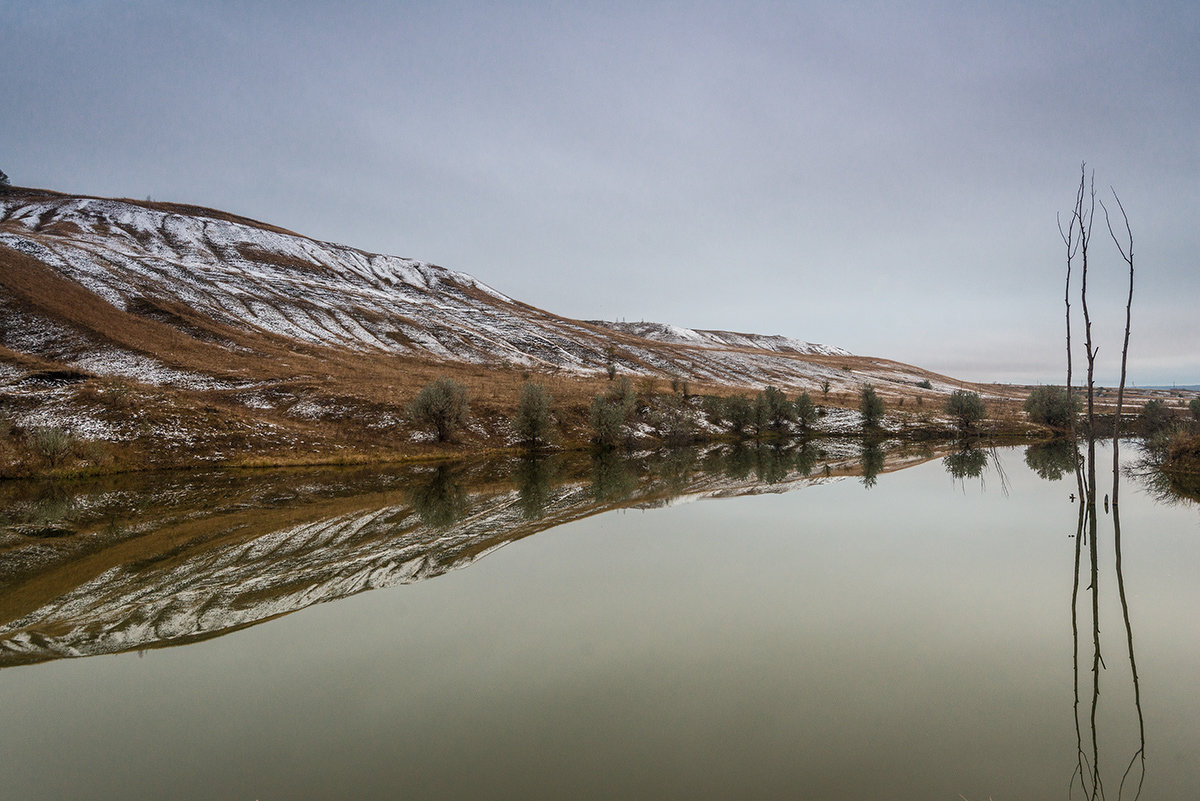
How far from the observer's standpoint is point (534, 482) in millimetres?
36438

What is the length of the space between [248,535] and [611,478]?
72.6 ft

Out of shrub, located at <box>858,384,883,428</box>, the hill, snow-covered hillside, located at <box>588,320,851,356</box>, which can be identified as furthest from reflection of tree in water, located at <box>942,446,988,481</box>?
snow-covered hillside, located at <box>588,320,851,356</box>

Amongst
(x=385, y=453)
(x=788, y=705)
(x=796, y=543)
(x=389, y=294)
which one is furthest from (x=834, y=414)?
(x=389, y=294)

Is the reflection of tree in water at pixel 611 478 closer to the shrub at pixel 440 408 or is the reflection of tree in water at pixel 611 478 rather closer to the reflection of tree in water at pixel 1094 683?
the shrub at pixel 440 408

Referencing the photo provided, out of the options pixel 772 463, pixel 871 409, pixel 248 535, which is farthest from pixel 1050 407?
pixel 248 535

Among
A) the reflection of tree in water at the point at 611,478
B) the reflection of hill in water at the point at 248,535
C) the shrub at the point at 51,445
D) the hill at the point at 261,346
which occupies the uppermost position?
the hill at the point at 261,346

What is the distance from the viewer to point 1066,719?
27.5 feet

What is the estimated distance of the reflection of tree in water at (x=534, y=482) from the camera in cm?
2738

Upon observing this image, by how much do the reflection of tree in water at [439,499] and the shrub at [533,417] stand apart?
44.0 ft

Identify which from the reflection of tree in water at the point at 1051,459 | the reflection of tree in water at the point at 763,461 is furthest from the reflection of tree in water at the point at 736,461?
the reflection of tree in water at the point at 1051,459

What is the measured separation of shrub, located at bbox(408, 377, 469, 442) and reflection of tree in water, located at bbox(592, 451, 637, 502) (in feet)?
42.1

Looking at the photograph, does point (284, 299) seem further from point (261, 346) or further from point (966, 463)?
point (966, 463)

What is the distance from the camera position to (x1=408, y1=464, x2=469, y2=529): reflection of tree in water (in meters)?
24.7

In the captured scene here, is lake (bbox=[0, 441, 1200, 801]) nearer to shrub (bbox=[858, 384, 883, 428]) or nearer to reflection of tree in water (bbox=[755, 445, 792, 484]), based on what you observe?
reflection of tree in water (bbox=[755, 445, 792, 484])
